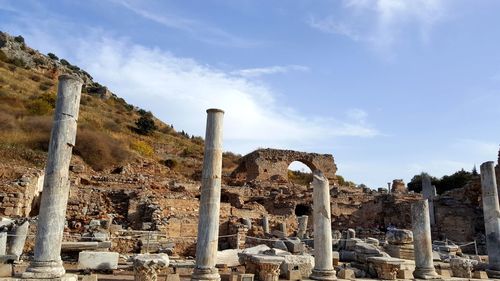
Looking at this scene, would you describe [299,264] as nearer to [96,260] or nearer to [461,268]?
[96,260]

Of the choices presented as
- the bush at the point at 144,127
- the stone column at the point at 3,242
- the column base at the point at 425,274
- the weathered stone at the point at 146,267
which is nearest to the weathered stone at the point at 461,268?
the column base at the point at 425,274

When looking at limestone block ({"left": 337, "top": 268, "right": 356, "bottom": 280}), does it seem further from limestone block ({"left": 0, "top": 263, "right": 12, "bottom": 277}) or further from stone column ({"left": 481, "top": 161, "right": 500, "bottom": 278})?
limestone block ({"left": 0, "top": 263, "right": 12, "bottom": 277})

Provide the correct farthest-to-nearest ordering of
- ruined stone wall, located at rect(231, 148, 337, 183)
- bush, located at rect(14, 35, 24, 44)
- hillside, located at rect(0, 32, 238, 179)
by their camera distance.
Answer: bush, located at rect(14, 35, 24, 44)
ruined stone wall, located at rect(231, 148, 337, 183)
hillside, located at rect(0, 32, 238, 179)

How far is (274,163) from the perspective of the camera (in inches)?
1345

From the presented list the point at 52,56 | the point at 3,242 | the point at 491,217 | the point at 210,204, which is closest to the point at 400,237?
the point at 491,217

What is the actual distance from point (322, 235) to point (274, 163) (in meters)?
23.8

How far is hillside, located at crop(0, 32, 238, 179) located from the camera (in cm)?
3036

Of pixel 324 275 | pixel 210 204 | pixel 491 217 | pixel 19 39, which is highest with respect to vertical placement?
pixel 19 39

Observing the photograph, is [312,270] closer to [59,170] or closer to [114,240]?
[59,170]

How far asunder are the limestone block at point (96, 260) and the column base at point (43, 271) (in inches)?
99.5

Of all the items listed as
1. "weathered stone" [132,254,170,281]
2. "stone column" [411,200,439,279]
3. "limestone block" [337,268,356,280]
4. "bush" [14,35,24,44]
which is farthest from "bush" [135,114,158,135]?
"weathered stone" [132,254,170,281]

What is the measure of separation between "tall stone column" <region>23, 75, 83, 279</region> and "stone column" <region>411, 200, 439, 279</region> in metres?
9.13

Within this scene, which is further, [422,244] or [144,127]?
[144,127]

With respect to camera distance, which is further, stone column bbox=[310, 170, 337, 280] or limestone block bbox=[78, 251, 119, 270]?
stone column bbox=[310, 170, 337, 280]
